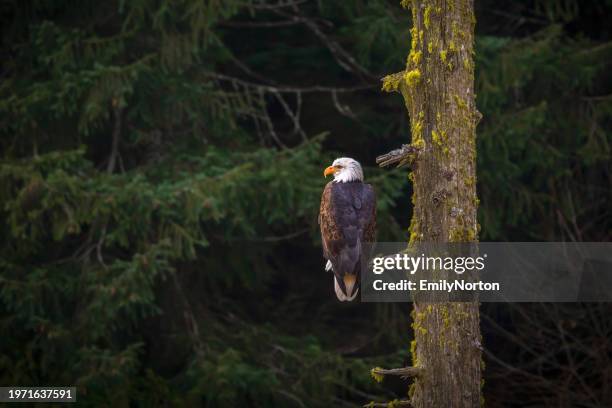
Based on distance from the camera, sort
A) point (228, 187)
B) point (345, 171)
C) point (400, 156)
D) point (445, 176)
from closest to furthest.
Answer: point (400, 156)
point (445, 176)
point (345, 171)
point (228, 187)

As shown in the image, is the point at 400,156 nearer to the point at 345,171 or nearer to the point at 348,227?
the point at 348,227

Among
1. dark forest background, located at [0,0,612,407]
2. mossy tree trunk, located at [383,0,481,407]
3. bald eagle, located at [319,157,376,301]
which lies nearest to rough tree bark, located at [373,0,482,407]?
mossy tree trunk, located at [383,0,481,407]

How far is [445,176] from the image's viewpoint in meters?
6.38

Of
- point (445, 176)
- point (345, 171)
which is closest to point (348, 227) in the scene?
point (345, 171)

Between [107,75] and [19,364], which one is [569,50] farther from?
[19,364]

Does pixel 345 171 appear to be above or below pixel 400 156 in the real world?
above

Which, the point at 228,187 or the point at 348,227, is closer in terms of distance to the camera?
the point at 348,227

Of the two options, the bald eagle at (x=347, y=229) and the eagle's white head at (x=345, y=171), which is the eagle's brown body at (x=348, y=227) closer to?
the bald eagle at (x=347, y=229)

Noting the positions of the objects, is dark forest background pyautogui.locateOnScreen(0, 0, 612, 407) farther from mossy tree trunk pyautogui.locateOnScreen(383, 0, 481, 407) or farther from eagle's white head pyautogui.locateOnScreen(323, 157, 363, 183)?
mossy tree trunk pyautogui.locateOnScreen(383, 0, 481, 407)

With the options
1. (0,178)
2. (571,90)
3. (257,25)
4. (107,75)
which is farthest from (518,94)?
(0,178)

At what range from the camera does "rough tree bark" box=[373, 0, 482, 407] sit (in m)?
6.38

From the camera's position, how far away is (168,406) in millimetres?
11586

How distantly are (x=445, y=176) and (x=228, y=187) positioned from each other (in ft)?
16.6

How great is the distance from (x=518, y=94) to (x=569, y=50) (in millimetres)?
873
